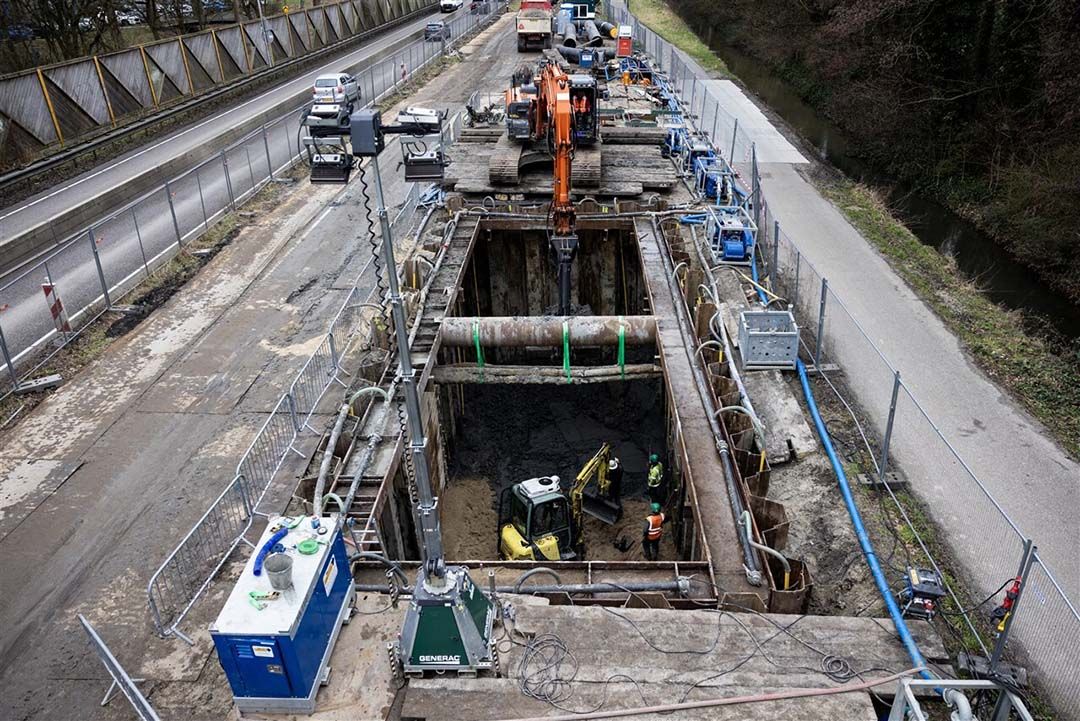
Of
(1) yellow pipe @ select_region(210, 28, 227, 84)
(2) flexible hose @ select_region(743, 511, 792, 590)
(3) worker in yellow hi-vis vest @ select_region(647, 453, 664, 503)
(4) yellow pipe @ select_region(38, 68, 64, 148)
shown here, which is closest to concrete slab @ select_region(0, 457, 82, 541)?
(3) worker in yellow hi-vis vest @ select_region(647, 453, 664, 503)

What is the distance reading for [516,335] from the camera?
17234mm

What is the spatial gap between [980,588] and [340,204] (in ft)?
80.7

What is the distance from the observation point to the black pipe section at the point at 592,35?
131 ft

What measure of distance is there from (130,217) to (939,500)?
2703cm

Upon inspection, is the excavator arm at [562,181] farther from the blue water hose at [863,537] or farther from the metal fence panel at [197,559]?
the metal fence panel at [197,559]

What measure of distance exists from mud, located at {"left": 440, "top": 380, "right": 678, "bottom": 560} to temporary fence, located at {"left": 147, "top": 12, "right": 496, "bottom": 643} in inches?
143

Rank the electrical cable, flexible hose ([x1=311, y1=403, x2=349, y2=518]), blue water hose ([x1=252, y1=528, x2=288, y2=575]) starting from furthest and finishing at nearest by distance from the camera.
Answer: flexible hose ([x1=311, y1=403, x2=349, y2=518]) < the electrical cable < blue water hose ([x1=252, y1=528, x2=288, y2=575])

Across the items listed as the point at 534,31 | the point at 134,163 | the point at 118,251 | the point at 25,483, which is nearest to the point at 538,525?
the point at 25,483

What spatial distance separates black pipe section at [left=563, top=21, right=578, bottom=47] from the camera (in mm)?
40325

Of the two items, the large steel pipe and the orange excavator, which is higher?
the orange excavator

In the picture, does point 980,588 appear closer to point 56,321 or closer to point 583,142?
point 583,142

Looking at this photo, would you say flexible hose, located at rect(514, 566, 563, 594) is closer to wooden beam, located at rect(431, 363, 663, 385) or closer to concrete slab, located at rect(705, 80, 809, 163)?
wooden beam, located at rect(431, 363, 663, 385)

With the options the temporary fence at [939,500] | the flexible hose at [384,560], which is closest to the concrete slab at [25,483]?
the flexible hose at [384,560]

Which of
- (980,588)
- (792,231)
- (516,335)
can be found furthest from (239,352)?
(792,231)
